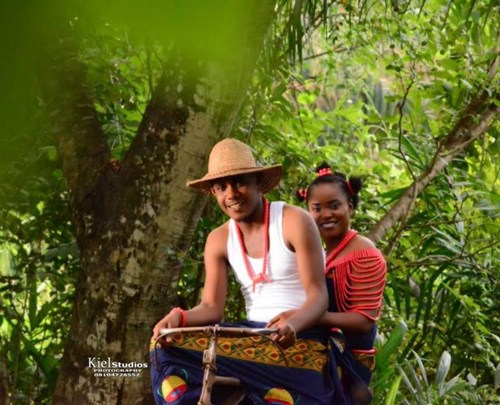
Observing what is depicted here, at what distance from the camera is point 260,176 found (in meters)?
2.63

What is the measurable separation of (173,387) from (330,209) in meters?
0.92

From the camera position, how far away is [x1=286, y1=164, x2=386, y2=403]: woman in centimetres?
262

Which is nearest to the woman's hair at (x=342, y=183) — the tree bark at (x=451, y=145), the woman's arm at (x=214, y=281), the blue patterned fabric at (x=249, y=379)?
the woman's arm at (x=214, y=281)

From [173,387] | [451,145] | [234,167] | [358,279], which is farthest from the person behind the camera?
[451,145]

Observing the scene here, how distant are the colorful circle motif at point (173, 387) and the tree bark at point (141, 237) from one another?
38.1 inches

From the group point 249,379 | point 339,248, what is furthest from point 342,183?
point 249,379

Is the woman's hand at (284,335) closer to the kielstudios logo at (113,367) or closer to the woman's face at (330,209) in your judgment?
the woman's face at (330,209)

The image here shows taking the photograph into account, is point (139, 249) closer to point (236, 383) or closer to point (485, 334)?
point (236, 383)

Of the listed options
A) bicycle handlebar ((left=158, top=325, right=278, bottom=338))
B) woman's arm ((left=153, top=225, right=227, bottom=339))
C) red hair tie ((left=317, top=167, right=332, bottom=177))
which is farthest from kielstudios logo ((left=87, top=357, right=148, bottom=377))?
bicycle handlebar ((left=158, top=325, right=278, bottom=338))

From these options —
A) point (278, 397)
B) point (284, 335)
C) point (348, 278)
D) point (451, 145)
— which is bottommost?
point (278, 397)

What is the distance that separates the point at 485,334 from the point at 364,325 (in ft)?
7.14

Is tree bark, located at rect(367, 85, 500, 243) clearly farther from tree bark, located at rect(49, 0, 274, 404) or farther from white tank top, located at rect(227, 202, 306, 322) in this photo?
white tank top, located at rect(227, 202, 306, 322)

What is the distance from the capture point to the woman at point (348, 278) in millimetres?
2617

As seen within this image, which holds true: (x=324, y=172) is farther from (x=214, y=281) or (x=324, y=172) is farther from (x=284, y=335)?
(x=284, y=335)
